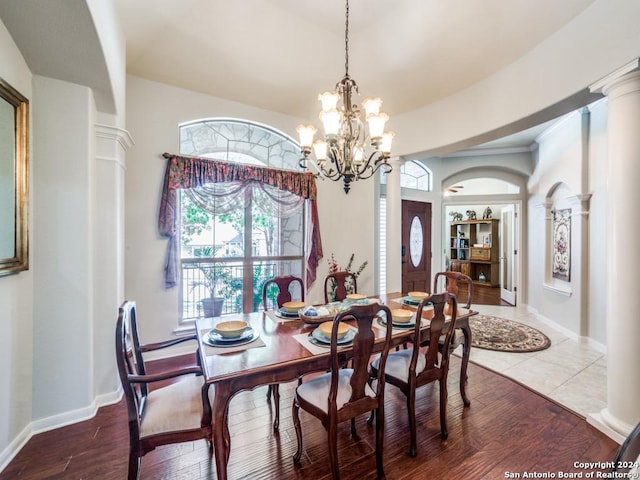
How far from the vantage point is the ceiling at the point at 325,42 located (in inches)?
95.3

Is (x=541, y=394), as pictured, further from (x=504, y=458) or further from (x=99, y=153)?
(x=99, y=153)

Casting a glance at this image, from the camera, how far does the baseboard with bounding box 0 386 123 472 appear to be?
1.77 meters

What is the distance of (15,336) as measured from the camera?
6.10ft

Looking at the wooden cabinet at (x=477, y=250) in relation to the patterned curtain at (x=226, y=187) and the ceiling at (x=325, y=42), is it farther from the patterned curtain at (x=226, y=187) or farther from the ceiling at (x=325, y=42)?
the patterned curtain at (x=226, y=187)

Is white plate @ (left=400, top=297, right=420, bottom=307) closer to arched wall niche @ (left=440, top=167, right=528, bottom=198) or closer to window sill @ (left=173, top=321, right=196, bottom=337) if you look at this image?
window sill @ (left=173, top=321, right=196, bottom=337)

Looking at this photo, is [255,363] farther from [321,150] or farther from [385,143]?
[385,143]

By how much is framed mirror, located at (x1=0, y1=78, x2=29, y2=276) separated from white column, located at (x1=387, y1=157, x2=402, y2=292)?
385cm

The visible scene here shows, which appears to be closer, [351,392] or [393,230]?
[351,392]

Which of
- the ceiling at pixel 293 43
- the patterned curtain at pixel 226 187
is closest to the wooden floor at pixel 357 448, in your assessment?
the patterned curtain at pixel 226 187

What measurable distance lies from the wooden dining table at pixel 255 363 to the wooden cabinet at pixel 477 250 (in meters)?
7.35

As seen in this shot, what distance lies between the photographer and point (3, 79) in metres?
1.69

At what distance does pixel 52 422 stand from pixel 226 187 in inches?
101

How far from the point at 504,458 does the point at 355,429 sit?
3.17 ft

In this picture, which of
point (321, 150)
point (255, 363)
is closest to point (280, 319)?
point (255, 363)
